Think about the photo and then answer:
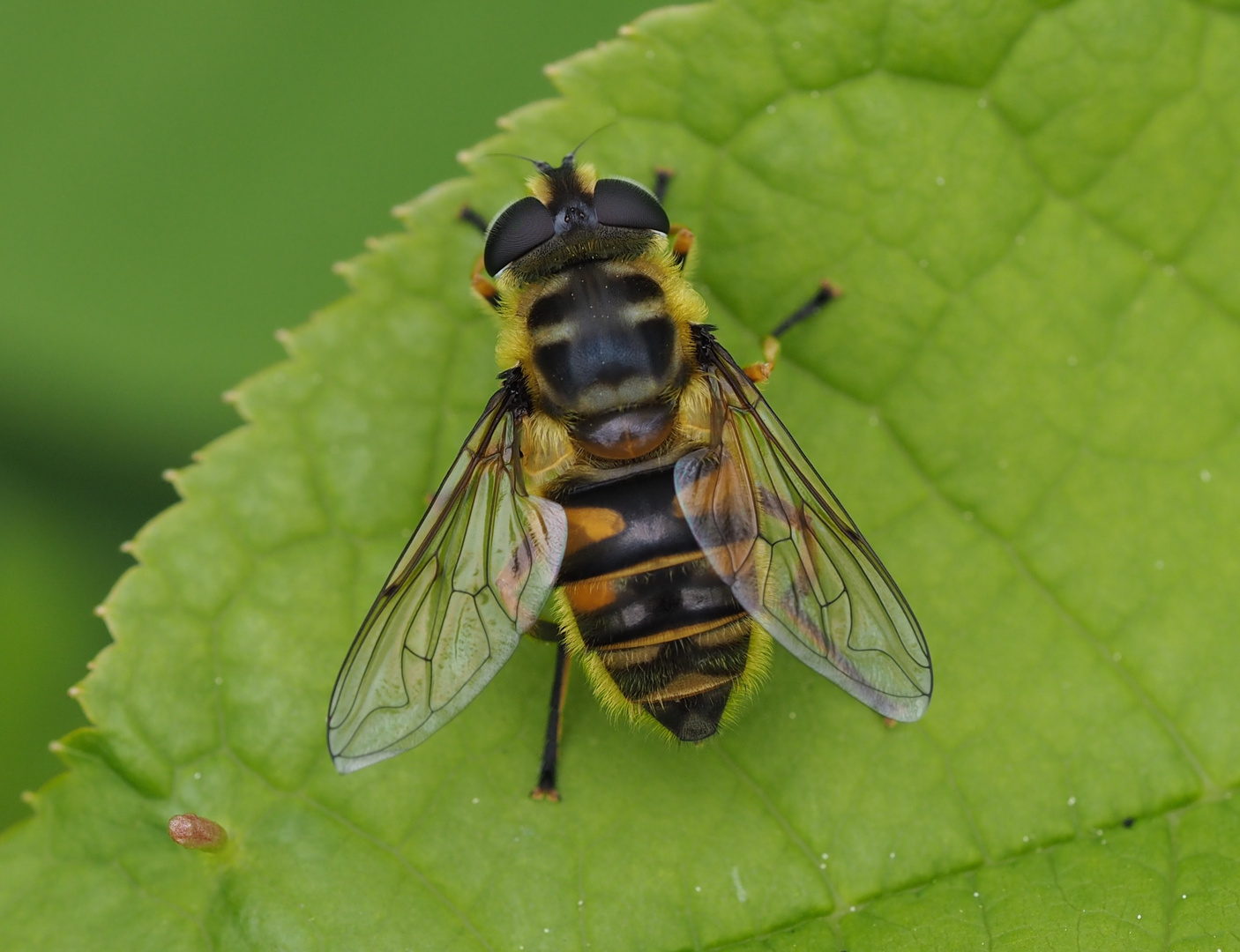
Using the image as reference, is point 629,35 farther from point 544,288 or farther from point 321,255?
point 321,255

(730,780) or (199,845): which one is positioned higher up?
(199,845)

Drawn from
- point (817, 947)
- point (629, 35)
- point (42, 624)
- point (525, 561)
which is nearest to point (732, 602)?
point (525, 561)

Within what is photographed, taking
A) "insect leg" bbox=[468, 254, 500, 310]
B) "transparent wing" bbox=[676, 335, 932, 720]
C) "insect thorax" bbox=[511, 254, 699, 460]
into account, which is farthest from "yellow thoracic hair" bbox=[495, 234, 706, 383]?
"transparent wing" bbox=[676, 335, 932, 720]

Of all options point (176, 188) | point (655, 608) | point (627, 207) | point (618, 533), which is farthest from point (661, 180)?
point (176, 188)

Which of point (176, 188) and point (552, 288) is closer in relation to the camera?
point (552, 288)

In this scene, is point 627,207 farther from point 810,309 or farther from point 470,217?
point 810,309

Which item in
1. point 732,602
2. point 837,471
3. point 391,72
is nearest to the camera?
point 732,602
